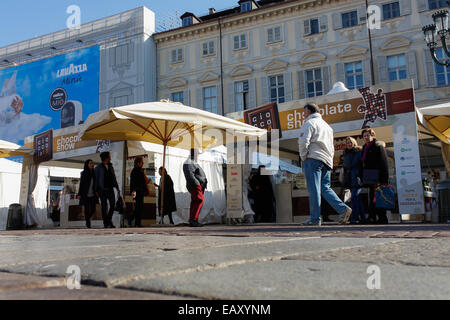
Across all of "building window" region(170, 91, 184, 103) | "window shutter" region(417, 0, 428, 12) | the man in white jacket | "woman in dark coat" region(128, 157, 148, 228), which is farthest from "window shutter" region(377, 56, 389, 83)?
the man in white jacket

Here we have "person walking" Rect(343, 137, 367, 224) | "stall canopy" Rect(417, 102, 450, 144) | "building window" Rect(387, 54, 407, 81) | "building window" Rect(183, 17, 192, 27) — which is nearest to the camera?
"person walking" Rect(343, 137, 367, 224)

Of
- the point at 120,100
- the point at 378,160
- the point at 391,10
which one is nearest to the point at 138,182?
the point at 378,160

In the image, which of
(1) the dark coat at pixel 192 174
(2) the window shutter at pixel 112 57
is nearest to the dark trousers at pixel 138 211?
(1) the dark coat at pixel 192 174

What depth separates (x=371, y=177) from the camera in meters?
7.38

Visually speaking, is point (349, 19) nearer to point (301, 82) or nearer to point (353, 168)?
point (301, 82)

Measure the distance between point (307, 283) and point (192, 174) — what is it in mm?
7093

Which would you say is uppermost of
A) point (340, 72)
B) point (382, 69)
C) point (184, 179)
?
point (340, 72)

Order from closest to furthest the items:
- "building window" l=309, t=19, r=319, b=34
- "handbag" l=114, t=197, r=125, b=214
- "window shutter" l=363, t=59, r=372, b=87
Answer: "handbag" l=114, t=197, r=125, b=214
"window shutter" l=363, t=59, r=372, b=87
"building window" l=309, t=19, r=319, b=34

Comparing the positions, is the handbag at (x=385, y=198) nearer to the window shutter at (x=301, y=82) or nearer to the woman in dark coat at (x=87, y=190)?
the woman in dark coat at (x=87, y=190)

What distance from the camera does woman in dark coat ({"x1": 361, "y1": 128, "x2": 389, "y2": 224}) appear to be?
734 cm

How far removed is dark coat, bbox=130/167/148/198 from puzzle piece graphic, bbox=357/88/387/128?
479 cm

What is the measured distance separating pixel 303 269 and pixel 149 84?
2883 centimetres
